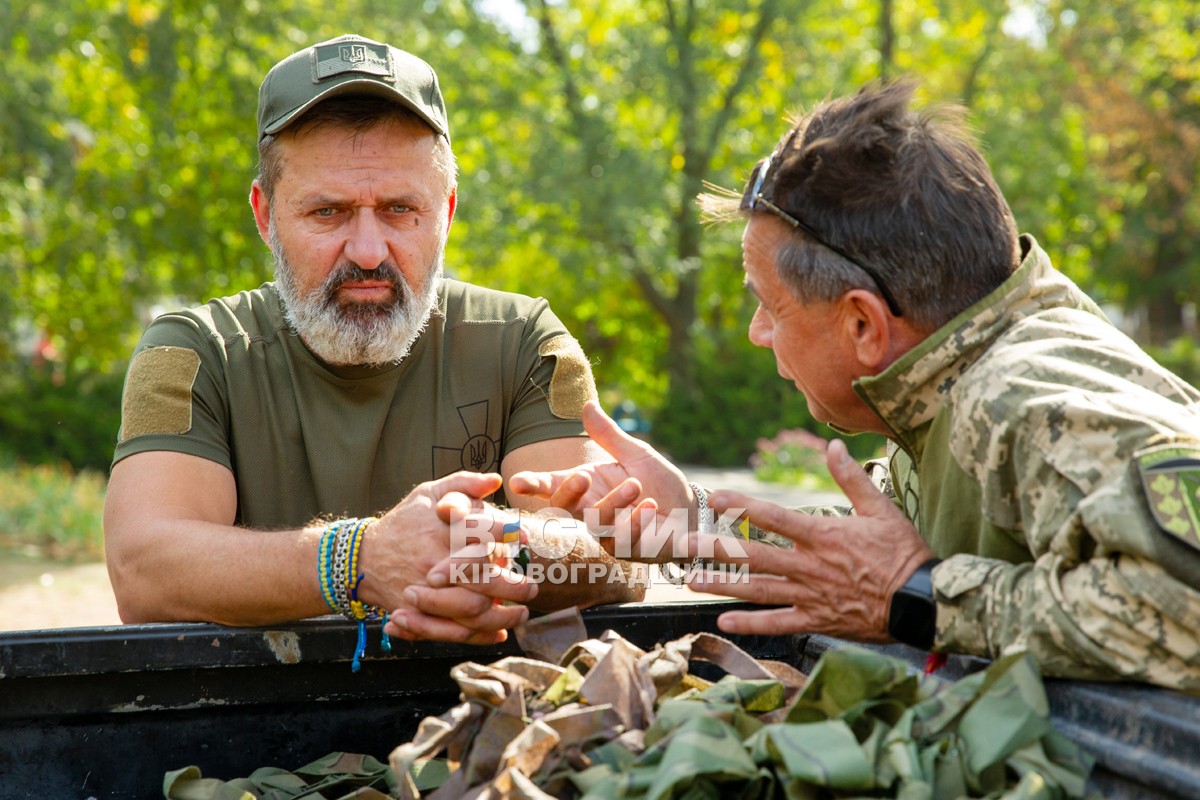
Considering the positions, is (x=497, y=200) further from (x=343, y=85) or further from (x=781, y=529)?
(x=781, y=529)

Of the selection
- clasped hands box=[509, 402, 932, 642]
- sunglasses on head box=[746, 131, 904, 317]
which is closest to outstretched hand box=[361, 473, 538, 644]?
clasped hands box=[509, 402, 932, 642]

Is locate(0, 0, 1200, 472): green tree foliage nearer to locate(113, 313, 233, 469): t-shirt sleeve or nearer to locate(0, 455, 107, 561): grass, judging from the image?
locate(0, 455, 107, 561): grass

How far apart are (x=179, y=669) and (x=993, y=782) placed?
1.47 meters

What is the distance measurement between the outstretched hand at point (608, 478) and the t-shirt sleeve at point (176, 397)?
0.82 meters

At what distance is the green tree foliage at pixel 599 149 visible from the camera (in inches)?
551

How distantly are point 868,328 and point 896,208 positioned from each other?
0.22 m

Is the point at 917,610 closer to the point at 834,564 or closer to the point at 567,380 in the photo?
the point at 834,564

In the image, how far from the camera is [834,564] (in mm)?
1994

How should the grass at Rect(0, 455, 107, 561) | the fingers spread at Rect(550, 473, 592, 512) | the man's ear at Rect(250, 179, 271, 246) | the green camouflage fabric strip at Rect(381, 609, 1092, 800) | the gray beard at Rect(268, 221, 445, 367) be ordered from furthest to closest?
the grass at Rect(0, 455, 107, 561), the man's ear at Rect(250, 179, 271, 246), the gray beard at Rect(268, 221, 445, 367), the fingers spread at Rect(550, 473, 592, 512), the green camouflage fabric strip at Rect(381, 609, 1092, 800)

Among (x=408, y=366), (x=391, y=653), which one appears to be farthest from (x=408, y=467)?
(x=391, y=653)

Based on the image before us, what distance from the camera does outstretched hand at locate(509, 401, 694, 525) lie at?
2.54 m

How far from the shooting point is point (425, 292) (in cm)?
315

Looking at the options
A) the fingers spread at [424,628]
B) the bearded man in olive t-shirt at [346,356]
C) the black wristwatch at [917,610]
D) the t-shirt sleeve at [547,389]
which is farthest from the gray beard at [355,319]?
the black wristwatch at [917,610]

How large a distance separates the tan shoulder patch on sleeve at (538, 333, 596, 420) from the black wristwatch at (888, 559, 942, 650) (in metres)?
1.32
